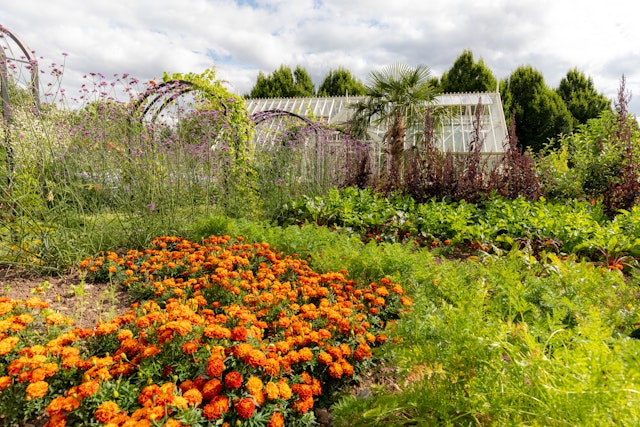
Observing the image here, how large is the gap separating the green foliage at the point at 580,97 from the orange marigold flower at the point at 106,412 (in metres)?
21.2

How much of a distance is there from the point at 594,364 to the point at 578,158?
6.05m

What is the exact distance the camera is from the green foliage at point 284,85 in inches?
855

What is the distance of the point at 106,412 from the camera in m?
1.28

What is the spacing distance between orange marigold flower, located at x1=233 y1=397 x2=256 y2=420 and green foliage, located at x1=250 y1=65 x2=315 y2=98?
21.3 meters

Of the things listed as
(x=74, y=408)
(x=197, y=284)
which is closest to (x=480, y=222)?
(x=197, y=284)

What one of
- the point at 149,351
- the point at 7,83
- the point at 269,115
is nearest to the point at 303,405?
the point at 149,351

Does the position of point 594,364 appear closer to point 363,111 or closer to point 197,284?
point 197,284

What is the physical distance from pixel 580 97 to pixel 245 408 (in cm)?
2225

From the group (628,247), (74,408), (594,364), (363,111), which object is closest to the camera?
(594,364)

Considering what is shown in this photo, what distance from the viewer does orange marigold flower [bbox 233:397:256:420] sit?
4.33 ft

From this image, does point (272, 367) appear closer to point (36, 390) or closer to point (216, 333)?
point (216, 333)

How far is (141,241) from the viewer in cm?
389

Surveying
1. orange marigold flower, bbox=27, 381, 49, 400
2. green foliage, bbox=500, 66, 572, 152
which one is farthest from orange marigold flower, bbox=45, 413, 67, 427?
green foliage, bbox=500, 66, 572, 152

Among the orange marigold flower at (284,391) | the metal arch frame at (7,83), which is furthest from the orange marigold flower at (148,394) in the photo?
the metal arch frame at (7,83)
